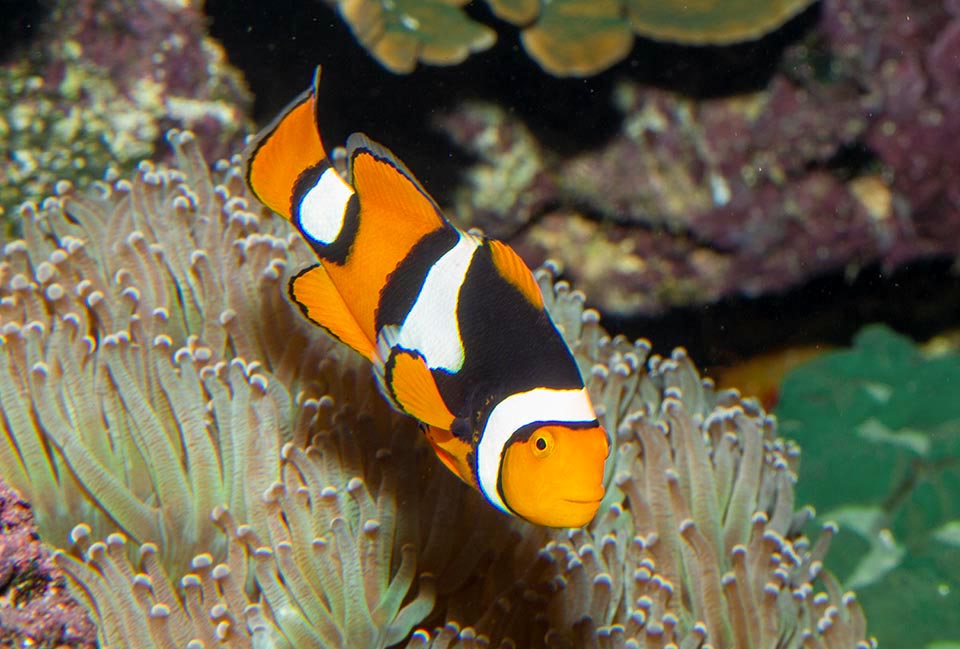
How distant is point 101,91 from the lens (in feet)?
9.07

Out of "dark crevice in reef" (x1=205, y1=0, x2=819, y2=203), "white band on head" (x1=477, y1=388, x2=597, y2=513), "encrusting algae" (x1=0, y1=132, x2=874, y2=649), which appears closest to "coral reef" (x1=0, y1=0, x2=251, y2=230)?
"dark crevice in reef" (x1=205, y1=0, x2=819, y2=203)

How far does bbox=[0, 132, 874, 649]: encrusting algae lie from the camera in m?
1.60

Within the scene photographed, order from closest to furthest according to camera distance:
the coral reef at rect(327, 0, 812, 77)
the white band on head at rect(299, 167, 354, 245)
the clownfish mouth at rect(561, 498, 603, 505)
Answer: the clownfish mouth at rect(561, 498, 603, 505), the white band on head at rect(299, 167, 354, 245), the coral reef at rect(327, 0, 812, 77)

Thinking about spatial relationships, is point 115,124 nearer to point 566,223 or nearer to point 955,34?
point 566,223

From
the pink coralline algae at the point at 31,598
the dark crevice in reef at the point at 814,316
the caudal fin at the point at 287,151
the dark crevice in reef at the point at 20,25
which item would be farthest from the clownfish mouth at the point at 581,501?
the dark crevice in reef at the point at 20,25

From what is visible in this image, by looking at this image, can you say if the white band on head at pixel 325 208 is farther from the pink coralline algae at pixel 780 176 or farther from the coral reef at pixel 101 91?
the coral reef at pixel 101 91

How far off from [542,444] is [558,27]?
5.97 feet

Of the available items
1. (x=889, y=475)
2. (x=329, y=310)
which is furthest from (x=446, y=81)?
(x=889, y=475)

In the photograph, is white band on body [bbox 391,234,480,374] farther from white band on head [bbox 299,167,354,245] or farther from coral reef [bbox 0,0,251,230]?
coral reef [bbox 0,0,251,230]

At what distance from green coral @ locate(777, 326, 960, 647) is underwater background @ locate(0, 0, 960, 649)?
1 cm

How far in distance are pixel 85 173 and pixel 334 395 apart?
60.3 inches

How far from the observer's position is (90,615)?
1579mm

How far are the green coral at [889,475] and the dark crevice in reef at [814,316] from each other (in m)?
0.30

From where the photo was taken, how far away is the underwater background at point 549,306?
166 cm
